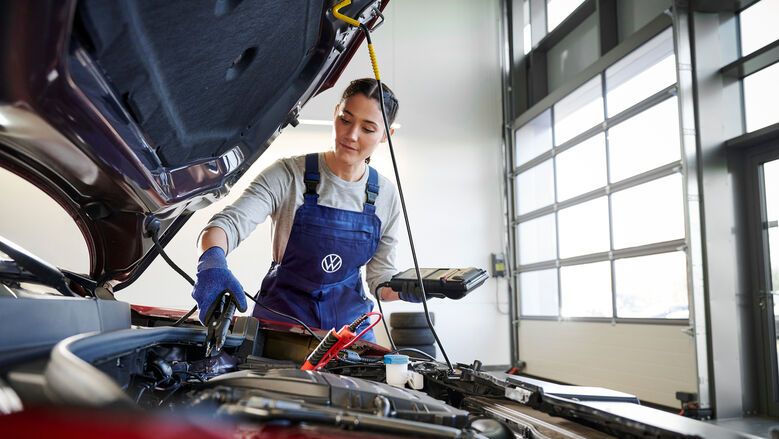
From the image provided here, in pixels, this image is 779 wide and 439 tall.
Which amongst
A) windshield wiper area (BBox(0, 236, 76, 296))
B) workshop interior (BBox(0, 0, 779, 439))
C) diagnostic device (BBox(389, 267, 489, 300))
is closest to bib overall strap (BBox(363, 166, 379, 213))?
workshop interior (BBox(0, 0, 779, 439))

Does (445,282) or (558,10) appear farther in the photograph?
(558,10)

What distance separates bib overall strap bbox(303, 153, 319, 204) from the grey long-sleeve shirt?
0.02 m

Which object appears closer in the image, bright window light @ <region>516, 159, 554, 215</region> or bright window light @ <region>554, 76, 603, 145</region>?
bright window light @ <region>554, 76, 603, 145</region>

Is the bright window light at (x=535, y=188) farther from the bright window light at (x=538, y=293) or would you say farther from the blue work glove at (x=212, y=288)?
the blue work glove at (x=212, y=288)

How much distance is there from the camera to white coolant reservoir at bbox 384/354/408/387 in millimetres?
1413

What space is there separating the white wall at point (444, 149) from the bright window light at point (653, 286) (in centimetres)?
230

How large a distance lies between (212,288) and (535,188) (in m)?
6.29

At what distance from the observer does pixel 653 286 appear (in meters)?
5.12

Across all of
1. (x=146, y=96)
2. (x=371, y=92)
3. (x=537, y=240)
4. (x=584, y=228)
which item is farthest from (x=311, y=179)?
(x=537, y=240)

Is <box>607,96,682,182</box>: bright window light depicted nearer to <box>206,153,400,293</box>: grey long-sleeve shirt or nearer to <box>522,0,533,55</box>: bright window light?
<box>522,0,533,55</box>: bright window light

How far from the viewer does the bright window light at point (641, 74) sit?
5.08 metres

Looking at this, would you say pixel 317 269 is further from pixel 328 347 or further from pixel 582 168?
pixel 582 168

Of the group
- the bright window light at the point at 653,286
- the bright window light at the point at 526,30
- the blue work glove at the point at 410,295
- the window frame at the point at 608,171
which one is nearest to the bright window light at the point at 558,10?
the bright window light at the point at 526,30

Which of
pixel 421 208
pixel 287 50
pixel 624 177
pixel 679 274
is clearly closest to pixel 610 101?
pixel 624 177
